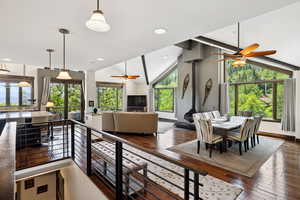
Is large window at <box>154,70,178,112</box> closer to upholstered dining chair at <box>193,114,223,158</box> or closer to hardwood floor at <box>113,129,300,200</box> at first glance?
upholstered dining chair at <box>193,114,223,158</box>

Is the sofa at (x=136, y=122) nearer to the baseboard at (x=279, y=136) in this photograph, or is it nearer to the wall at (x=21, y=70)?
the wall at (x=21, y=70)

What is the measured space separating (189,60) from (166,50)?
122 centimetres

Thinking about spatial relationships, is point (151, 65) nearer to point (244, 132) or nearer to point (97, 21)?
point (244, 132)

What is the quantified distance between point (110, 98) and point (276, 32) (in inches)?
323

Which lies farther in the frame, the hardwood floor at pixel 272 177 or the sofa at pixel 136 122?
the sofa at pixel 136 122

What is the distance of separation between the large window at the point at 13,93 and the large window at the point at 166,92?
22.3 feet

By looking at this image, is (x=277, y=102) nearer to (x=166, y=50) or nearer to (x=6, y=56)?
(x=166, y=50)

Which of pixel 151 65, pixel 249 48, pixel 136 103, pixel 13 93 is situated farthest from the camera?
Answer: pixel 136 103

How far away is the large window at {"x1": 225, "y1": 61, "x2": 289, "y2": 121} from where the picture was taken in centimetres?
548

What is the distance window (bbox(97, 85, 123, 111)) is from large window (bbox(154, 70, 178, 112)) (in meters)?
2.43

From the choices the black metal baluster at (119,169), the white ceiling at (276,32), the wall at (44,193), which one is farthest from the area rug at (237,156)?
the wall at (44,193)

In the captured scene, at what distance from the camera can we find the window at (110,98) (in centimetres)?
905

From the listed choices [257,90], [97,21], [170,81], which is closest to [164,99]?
[170,81]

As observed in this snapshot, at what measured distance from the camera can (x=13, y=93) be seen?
6.14 m
